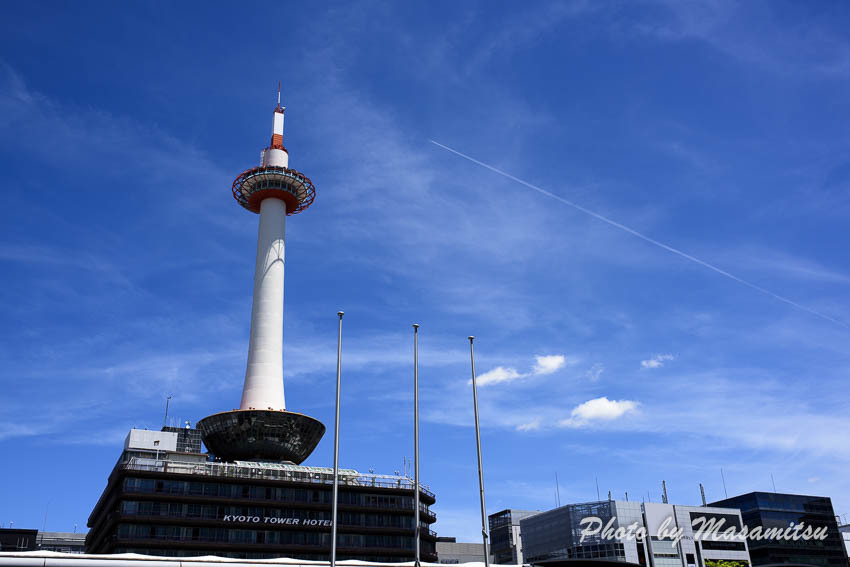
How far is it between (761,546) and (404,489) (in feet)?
328

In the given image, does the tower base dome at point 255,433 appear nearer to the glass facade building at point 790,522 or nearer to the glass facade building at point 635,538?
the glass facade building at point 635,538

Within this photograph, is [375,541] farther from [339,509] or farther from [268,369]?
[268,369]

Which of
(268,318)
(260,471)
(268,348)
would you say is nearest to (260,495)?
(260,471)

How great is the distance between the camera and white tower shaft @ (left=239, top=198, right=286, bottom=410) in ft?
400

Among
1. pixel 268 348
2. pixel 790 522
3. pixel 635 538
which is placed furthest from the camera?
pixel 790 522

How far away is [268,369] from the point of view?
124062mm

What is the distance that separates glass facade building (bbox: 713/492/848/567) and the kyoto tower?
11209 cm

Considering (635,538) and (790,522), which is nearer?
(635,538)

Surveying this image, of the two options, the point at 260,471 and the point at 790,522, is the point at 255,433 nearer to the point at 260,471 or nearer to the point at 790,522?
the point at 260,471

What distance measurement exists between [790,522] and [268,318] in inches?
5397

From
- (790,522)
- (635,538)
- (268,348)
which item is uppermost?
(268,348)

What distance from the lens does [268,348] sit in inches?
4963

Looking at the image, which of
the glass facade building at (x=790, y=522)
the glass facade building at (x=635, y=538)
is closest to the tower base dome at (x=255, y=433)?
the glass facade building at (x=635, y=538)

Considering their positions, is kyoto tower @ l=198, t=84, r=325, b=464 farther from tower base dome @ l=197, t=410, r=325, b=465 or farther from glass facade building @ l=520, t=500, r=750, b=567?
glass facade building @ l=520, t=500, r=750, b=567
